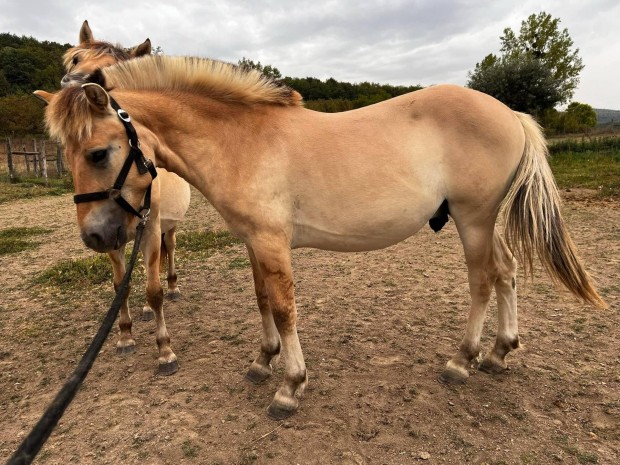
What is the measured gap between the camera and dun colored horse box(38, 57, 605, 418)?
2.44 meters

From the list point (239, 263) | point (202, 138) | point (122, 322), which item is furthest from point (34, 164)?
point (202, 138)

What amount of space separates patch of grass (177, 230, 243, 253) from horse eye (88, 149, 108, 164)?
4796 millimetres

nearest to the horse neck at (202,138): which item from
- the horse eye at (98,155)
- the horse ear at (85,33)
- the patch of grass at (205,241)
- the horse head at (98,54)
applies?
the horse eye at (98,155)

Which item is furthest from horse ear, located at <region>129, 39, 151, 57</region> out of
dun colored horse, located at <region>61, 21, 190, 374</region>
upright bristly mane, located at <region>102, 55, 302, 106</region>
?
upright bristly mane, located at <region>102, 55, 302, 106</region>

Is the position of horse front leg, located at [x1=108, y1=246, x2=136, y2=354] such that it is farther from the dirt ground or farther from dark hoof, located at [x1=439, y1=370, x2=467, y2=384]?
dark hoof, located at [x1=439, y1=370, x2=467, y2=384]

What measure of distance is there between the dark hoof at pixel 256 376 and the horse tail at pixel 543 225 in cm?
210

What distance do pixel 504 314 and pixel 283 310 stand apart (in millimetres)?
1788

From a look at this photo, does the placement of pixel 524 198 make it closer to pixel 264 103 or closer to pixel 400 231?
pixel 400 231

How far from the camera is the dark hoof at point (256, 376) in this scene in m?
3.01

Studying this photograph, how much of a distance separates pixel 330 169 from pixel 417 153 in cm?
58

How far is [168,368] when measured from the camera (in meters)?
3.20

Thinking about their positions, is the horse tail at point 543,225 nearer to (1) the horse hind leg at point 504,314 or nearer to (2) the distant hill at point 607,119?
(1) the horse hind leg at point 504,314

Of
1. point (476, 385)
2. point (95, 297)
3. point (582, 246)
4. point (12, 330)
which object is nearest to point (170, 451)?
point (476, 385)

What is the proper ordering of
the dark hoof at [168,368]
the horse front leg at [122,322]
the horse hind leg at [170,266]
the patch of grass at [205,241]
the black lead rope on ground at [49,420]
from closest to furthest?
1. the black lead rope on ground at [49,420]
2. the dark hoof at [168,368]
3. the horse front leg at [122,322]
4. the horse hind leg at [170,266]
5. the patch of grass at [205,241]
